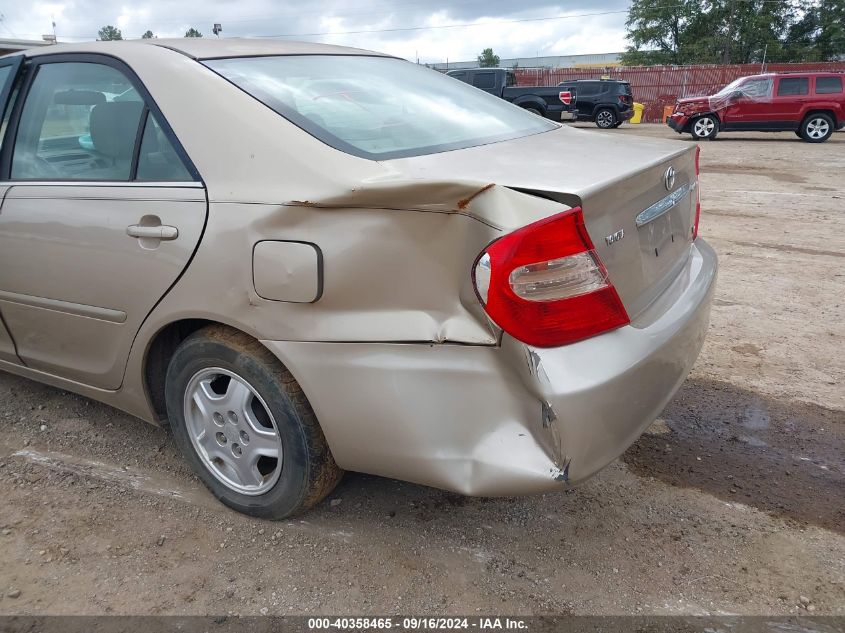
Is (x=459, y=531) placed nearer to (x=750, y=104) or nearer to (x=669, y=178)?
(x=669, y=178)

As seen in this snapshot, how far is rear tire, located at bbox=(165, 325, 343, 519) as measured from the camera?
211 centimetres

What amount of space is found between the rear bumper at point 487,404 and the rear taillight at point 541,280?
52 mm

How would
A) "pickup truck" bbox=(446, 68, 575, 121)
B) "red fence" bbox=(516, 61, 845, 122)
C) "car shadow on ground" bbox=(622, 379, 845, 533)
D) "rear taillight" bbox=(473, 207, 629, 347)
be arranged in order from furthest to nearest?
"red fence" bbox=(516, 61, 845, 122)
"pickup truck" bbox=(446, 68, 575, 121)
"car shadow on ground" bbox=(622, 379, 845, 533)
"rear taillight" bbox=(473, 207, 629, 347)

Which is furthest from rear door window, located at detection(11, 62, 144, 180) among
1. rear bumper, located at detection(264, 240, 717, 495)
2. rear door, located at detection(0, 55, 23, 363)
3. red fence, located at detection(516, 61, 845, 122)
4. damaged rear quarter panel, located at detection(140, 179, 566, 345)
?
red fence, located at detection(516, 61, 845, 122)

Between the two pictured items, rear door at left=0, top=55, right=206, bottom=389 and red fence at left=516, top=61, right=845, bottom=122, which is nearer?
rear door at left=0, top=55, right=206, bottom=389

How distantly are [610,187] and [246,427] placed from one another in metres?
1.37

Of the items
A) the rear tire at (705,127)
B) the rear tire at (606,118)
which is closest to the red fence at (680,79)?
the rear tire at (606,118)

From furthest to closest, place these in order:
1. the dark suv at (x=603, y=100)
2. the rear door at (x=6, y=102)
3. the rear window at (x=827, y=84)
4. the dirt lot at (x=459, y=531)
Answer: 1. the dark suv at (x=603, y=100)
2. the rear window at (x=827, y=84)
3. the rear door at (x=6, y=102)
4. the dirt lot at (x=459, y=531)

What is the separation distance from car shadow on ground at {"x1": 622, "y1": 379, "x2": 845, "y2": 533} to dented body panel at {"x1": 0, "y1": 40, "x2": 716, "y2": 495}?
2.14ft

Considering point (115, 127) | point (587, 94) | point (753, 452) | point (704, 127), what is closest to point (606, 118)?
point (587, 94)

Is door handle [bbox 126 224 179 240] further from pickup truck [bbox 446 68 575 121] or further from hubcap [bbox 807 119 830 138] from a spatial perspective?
pickup truck [bbox 446 68 575 121]

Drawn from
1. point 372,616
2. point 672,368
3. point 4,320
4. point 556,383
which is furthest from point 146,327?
point 672,368

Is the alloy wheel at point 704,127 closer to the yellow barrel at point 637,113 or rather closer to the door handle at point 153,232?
the yellow barrel at point 637,113

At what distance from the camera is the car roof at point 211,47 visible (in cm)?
248
